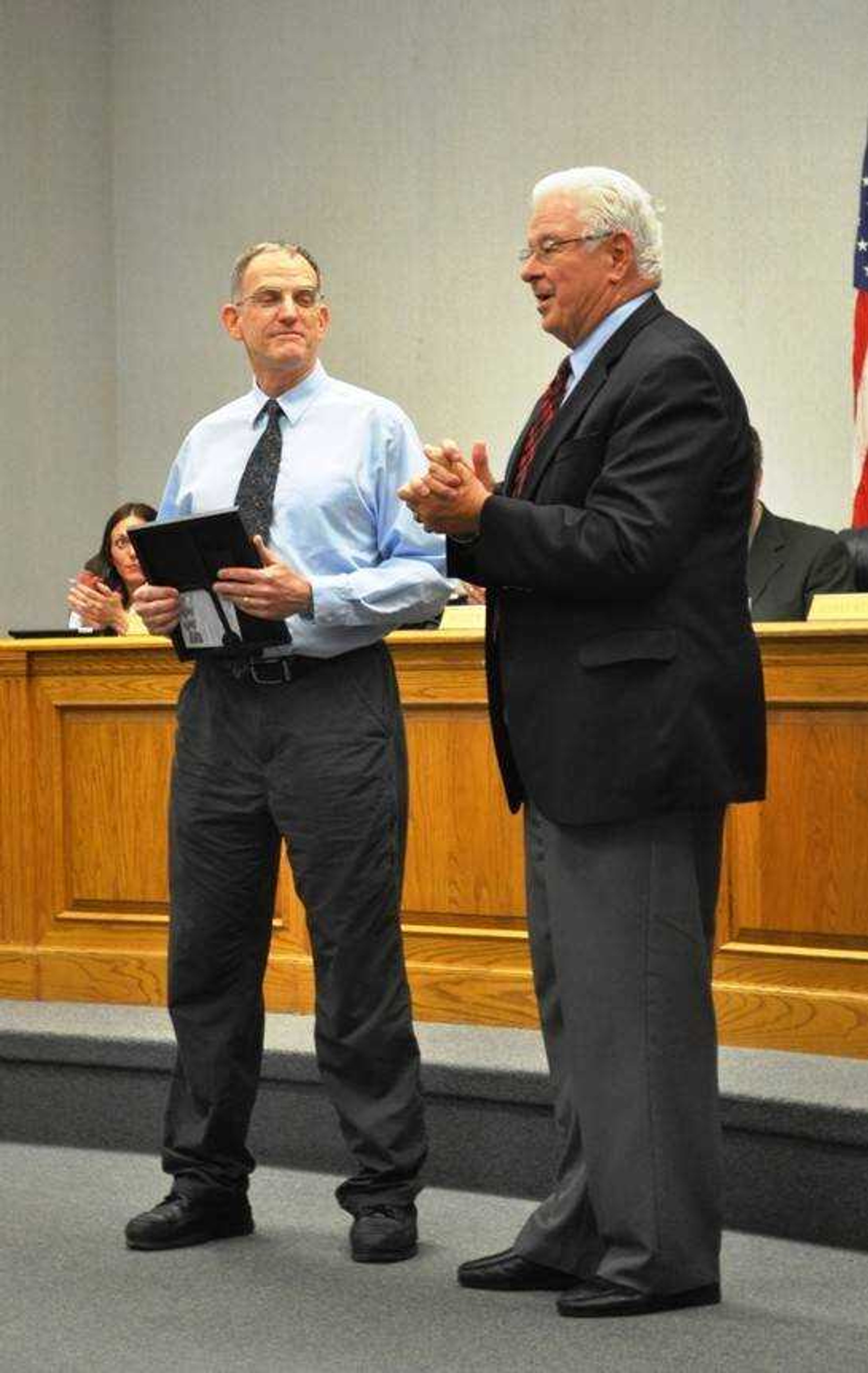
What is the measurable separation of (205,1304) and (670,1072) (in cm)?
72

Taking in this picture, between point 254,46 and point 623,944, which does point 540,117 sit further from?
point 623,944

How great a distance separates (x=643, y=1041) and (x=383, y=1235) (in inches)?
24.5

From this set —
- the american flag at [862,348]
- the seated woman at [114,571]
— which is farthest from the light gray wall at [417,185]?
the seated woman at [114,571]

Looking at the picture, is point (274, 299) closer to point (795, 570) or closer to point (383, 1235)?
point (383, 1235)

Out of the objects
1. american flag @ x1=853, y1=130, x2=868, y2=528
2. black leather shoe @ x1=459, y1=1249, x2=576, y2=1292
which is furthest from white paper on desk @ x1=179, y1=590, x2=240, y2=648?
american flag @ x1=853, y1=130, x2=868, y2=528

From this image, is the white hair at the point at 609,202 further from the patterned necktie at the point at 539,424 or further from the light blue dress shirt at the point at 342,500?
A: the light blue dress shirt at the point at 342,500

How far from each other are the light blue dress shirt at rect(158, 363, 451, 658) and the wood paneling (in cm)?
76

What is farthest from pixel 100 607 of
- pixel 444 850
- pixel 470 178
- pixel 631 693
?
pixel 470 178

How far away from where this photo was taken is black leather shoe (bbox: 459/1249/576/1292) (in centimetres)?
264

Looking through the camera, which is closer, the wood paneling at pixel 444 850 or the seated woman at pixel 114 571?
the wood paneling at pixel 444 850

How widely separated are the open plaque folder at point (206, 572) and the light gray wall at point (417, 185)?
4.01 m

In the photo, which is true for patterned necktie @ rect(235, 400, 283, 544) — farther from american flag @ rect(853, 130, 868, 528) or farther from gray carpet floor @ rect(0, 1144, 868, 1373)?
american flag @ rect(853, 130, 868, 528)

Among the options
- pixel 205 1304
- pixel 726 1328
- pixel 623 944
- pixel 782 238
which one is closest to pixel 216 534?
pixel 623 944

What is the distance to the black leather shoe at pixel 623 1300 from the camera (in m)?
2.47
